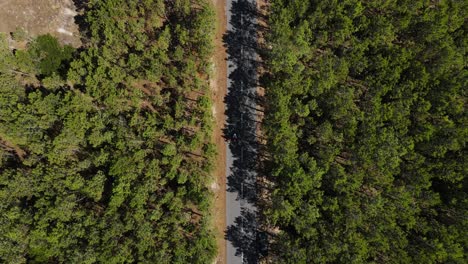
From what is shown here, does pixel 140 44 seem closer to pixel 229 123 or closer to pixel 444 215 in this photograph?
pixel 229 123

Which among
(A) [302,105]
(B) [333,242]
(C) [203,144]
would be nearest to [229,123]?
(C) [203,144]

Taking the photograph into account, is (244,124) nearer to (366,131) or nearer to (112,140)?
(366,131)

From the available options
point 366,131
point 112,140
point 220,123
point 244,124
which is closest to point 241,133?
point 244,124

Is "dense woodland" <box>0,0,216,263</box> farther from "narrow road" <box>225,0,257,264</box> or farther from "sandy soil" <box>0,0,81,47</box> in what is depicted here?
"narrow road" <box>225,0,257,264</box>

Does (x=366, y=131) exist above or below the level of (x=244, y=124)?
above

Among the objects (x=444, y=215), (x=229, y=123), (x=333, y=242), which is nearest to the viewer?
(x=333, y=242)

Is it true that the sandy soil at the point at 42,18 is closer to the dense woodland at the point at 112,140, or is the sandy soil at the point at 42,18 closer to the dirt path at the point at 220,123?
the dense woodland at the point at 112,140

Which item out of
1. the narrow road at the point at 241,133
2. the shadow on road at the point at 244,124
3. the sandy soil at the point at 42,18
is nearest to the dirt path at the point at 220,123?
the narrow road at the point at 241,133

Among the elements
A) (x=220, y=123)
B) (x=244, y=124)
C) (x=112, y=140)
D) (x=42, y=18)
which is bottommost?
(x=112, y=140)
